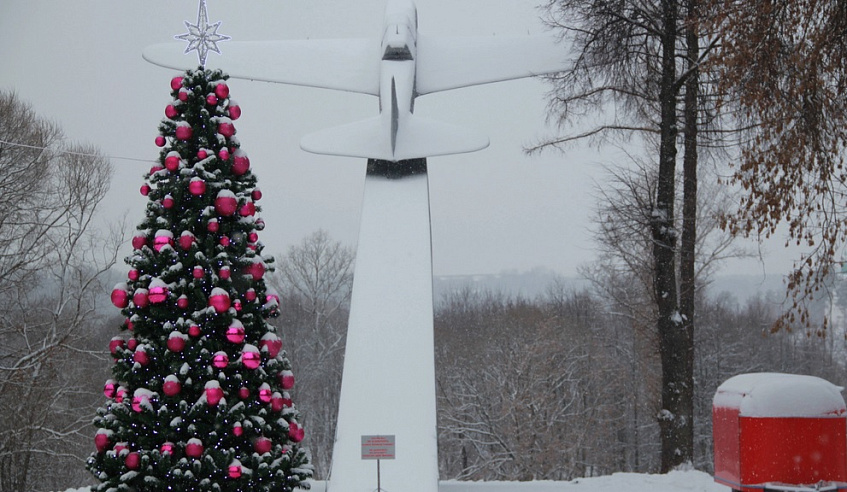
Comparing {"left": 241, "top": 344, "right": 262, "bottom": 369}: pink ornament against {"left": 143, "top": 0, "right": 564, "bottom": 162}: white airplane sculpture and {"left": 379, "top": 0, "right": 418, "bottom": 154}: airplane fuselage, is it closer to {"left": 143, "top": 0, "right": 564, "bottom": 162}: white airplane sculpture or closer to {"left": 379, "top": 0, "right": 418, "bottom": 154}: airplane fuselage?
{"left": 143, "top": 0, "right": 564, "bottom": 162}: white airplane sculpture

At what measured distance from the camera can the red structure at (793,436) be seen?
6801 mm

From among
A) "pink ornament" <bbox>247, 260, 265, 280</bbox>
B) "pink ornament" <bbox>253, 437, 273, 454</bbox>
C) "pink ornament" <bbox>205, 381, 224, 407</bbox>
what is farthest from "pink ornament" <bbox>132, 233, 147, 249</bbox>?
"pink ornament" <bbox>253, 437, 273, 454</bbox>

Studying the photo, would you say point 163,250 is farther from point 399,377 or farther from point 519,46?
point 519,46

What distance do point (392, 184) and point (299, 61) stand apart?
7.66ft

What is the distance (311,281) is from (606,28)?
16365 millimetres

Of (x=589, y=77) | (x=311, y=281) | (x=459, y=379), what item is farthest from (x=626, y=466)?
(x=589, y=77)

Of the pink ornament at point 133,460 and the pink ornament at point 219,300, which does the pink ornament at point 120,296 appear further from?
the pink ornament at point 133,460

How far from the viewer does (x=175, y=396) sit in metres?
5.11

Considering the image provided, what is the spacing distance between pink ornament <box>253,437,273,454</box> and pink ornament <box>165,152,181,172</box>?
185 centimetres

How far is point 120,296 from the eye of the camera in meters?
5.32

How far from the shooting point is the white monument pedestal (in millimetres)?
9250

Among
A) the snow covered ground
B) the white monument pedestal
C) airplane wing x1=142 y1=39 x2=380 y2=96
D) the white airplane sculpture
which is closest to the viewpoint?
the white monument pedestal

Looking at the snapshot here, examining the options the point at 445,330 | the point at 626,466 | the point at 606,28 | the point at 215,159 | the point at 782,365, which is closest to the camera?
the point at 215,159

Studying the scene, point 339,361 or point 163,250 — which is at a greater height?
point 163,250
